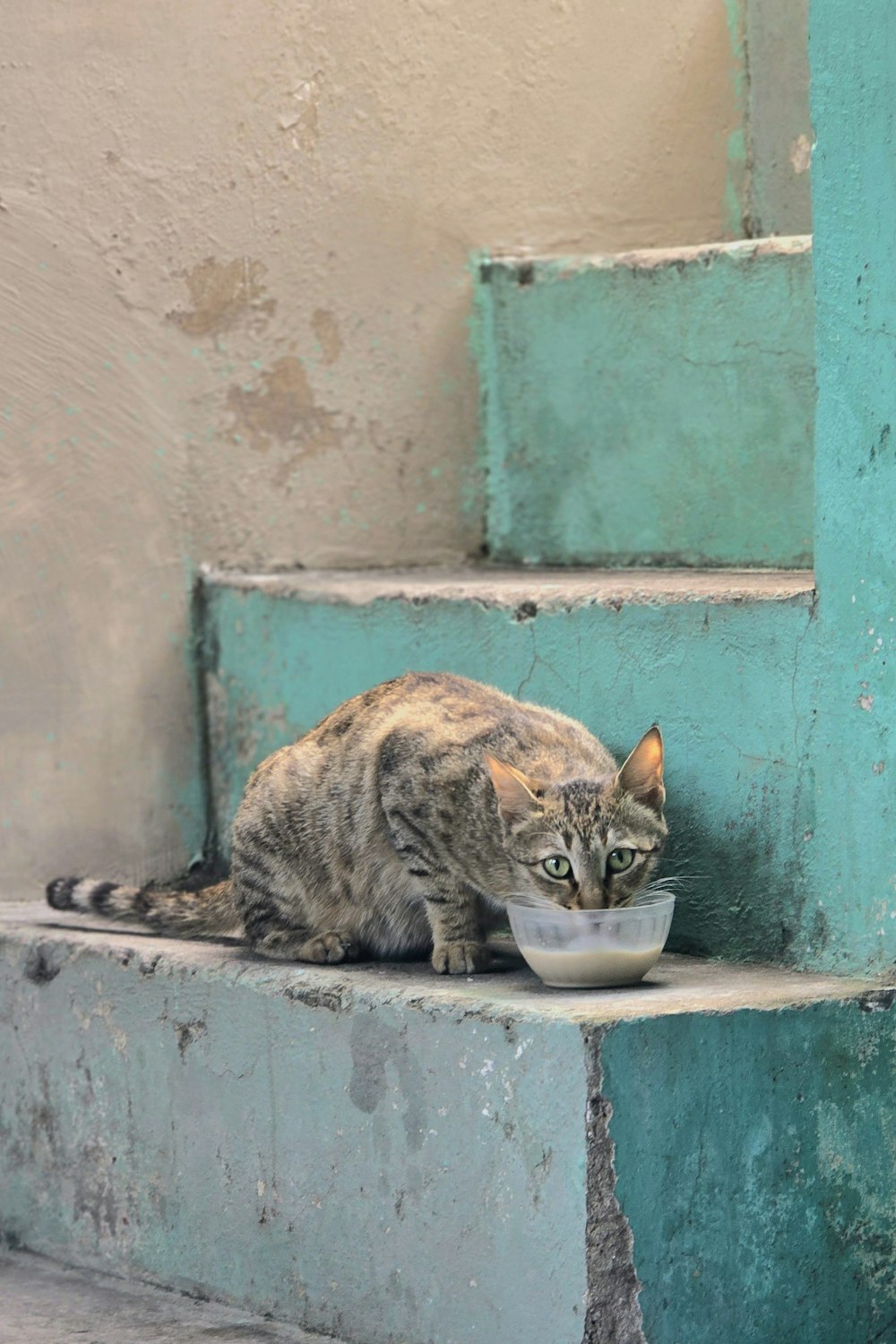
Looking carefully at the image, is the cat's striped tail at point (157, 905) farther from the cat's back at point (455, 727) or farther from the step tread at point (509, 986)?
the cat's back at point (455, 727)

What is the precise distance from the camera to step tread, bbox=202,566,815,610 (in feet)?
12.9

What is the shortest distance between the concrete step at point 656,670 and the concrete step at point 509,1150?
19cm

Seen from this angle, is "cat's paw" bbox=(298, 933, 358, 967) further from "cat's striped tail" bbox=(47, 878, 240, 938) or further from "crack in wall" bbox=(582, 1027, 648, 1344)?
"crack in wall" bbox=(582, 1027, 648, 1344)

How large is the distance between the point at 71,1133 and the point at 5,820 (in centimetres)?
83

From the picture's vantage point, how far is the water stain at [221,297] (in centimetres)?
504

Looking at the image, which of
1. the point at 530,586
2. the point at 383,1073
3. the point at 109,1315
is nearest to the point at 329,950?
the point at 383,1073

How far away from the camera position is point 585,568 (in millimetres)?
5121

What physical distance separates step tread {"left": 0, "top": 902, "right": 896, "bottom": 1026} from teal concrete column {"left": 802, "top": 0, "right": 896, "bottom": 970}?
0.51 feet

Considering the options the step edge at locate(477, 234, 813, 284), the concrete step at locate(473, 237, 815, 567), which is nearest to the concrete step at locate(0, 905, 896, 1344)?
the concrete step at locate(473, 237, 815, 567)

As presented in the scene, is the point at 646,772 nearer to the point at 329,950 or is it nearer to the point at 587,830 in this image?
the point at 587,830

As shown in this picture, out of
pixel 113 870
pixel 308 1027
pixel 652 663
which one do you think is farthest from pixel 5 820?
pixel 652 663

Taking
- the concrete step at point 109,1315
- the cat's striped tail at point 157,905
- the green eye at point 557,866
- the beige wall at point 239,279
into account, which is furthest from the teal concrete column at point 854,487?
the beige wall at point 239,279

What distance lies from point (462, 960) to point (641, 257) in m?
2.12

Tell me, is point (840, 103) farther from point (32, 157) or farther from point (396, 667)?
point (32, 157)
